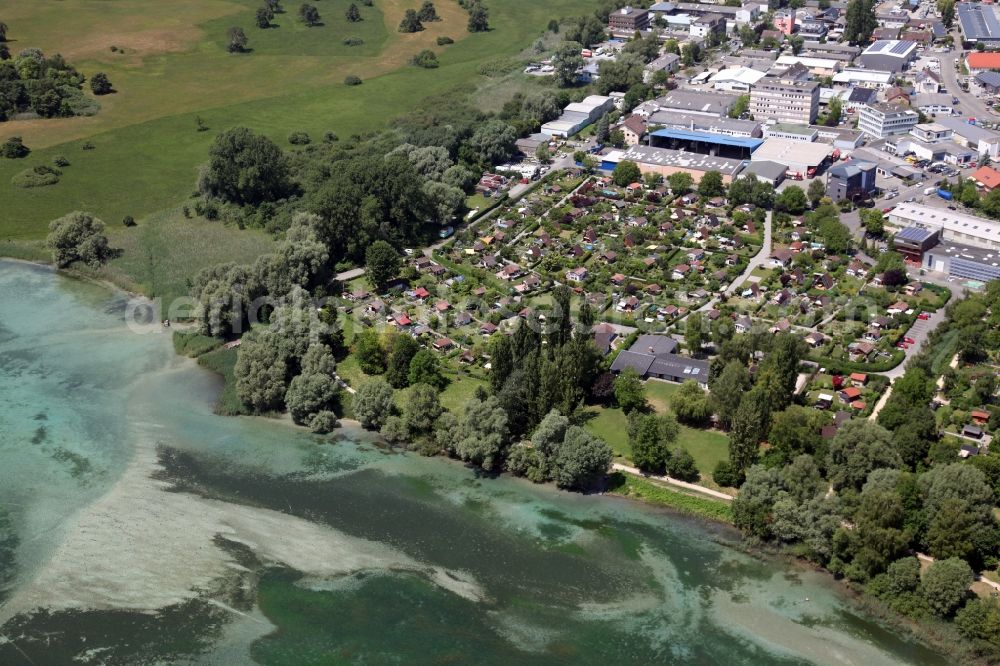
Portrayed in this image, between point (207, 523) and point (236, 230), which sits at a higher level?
point (236, 230)

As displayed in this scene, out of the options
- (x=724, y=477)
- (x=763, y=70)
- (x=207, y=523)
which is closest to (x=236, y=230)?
(x=207, y=523)

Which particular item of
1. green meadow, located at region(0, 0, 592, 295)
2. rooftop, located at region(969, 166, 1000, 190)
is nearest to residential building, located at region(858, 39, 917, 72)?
rooftop, located at region(969, 166, 1000, 190)

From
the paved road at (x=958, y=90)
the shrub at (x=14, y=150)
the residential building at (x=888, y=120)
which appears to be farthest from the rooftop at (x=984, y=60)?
the shrub at (x=14, y=150)

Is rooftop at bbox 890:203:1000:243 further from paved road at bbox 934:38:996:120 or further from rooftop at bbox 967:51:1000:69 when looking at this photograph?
rooftop at bbox 967:51:1000:69

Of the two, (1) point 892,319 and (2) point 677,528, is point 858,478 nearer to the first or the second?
(2) point 677,528

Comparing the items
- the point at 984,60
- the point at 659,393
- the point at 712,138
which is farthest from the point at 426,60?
the point at 659,393

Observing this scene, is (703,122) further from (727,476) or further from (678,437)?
(727,476)
